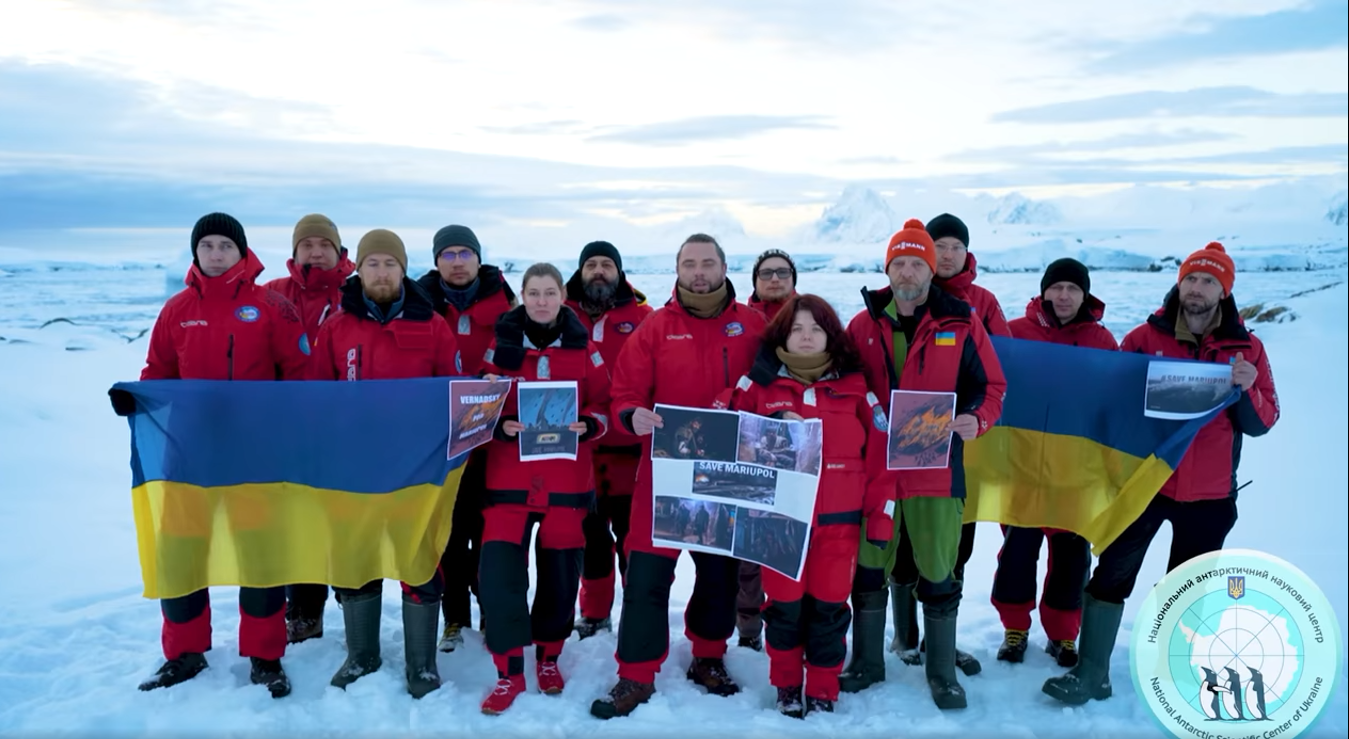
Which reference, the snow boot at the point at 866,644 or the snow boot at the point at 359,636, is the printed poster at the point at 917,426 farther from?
the snow boot at the point at 359,636

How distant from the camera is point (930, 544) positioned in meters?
4.18

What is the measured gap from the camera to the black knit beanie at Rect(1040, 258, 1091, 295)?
187 inches

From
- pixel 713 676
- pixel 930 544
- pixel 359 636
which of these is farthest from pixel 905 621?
pixel 359 636

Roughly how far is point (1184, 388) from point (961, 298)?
4.07ft

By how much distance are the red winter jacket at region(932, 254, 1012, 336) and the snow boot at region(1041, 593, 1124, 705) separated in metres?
1.56

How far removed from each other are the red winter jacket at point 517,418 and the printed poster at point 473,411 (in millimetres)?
68

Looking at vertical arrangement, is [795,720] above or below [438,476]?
below

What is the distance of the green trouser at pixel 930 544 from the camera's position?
4.16 metres

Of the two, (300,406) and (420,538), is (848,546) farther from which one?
(300,406)

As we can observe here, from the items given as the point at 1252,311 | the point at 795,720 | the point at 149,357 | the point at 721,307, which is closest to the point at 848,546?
the point at 795,720

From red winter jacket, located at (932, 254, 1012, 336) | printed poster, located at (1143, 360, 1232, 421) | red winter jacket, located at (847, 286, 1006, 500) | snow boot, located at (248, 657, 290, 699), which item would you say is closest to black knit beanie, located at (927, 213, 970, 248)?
red winter jacket, located at (932, 254, 1012, 336)

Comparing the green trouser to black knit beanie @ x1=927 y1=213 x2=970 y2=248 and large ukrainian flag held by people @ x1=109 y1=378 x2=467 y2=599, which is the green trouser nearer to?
black knit beanie @ x1=927 y1=213 x2=970 y2=248

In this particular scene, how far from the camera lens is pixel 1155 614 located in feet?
14.2

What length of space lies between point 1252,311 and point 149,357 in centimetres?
1557
